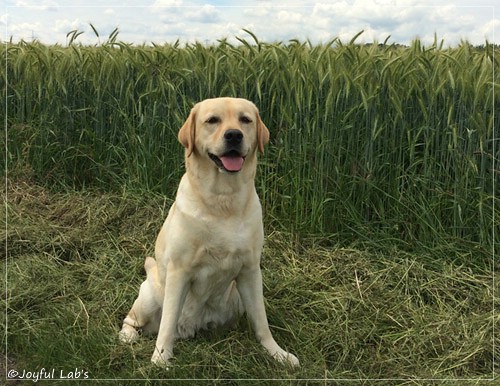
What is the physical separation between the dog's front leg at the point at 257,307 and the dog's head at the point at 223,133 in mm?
587

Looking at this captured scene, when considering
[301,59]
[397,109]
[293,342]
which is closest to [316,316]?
[293,342]

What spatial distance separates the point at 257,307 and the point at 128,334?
73 centimetres

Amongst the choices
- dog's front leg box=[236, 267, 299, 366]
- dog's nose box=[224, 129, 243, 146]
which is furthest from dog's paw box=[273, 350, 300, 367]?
dog's nose box=[224, 129, 243, 146]

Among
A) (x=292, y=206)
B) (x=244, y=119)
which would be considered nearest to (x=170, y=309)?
(x=244, y=119)

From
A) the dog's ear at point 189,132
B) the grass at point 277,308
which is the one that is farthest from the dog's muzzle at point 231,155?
the grass at point 277,308

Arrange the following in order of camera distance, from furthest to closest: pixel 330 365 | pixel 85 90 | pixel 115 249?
pixel 85 90
pixel 115 249
pixel 330 365

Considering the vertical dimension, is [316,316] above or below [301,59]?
below

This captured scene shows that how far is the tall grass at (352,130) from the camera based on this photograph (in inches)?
142

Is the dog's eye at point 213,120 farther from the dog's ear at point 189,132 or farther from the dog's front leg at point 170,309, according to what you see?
the dog's front leg at point 170,309

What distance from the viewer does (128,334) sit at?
281cm

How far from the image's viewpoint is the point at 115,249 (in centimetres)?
388

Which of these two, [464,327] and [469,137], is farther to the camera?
[469,137]

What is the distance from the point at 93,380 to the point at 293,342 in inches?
42.8

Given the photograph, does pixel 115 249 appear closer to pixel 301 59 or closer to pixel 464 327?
pixel 301 59
